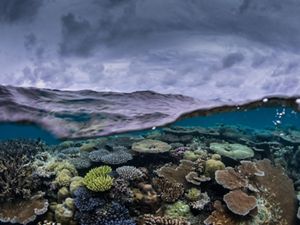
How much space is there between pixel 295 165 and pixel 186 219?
7.78 metres

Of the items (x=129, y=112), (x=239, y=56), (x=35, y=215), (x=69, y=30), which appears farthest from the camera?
(x=129, y=112)

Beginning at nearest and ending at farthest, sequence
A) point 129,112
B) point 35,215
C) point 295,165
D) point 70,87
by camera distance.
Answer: point 35,215 → point 70,87 → point 129,112 → point 295,165

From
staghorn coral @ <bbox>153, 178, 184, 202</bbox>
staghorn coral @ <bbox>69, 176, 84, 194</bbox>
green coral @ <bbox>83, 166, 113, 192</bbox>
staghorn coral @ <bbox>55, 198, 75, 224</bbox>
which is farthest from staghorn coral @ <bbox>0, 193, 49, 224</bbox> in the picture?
staghorn coral @ <bbox>153, 178, 184, 202</bbox>

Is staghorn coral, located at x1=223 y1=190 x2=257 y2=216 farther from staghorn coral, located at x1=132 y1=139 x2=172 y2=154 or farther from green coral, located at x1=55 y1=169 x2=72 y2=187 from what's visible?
green coral, located at x1=55 y1=169 x2=72 y2=187

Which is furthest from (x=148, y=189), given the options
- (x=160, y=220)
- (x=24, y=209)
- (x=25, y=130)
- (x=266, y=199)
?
(x=25, y=130)

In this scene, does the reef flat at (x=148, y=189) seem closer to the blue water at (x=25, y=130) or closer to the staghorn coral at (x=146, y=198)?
the staghorn coral at (x=146, y=198)

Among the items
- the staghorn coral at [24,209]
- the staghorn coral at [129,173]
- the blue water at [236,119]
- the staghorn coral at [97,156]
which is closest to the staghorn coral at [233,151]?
the blue water at [236,119]

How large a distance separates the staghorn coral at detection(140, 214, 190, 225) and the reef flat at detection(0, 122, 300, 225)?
3 cm

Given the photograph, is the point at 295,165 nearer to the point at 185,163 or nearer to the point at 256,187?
the point at 256,187

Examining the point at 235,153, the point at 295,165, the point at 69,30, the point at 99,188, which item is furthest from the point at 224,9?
the point at 295,165

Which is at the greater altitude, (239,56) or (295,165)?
(239,56)

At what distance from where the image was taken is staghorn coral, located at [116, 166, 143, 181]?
A: 997cm

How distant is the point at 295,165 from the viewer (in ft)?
48.0

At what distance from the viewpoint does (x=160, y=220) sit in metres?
8.65
